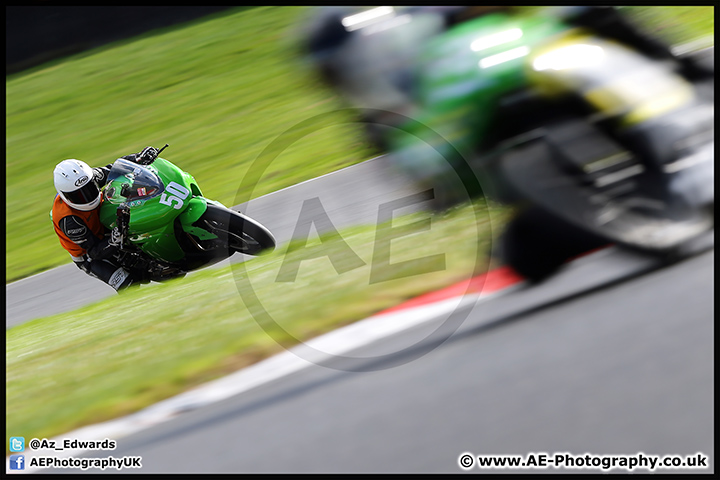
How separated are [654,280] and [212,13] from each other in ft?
33.0

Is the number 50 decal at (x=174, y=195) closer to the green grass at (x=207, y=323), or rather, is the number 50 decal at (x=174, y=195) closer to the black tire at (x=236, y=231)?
the black tire at (x=236, y=231)

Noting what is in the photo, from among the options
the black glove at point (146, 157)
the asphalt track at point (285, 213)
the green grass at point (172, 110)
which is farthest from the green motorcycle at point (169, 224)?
the green grass at point (172, 110)

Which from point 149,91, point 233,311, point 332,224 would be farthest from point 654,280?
point 149,91

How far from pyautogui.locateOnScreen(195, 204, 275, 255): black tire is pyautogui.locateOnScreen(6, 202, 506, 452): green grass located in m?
0.12

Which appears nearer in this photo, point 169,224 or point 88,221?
point 169,224

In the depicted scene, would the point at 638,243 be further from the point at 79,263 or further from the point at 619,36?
the point at 79,263

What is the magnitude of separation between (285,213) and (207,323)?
2.50 m

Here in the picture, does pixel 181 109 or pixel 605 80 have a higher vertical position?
pixel 605 80

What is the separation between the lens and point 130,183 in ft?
17.0

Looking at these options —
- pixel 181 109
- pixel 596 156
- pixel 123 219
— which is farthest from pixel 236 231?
pixel 181 109

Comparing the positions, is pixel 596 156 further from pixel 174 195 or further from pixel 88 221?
pixel 88 221

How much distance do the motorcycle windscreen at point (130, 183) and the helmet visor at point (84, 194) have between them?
10 cm

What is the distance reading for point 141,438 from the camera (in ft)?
10.8

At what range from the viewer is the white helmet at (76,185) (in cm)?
515
